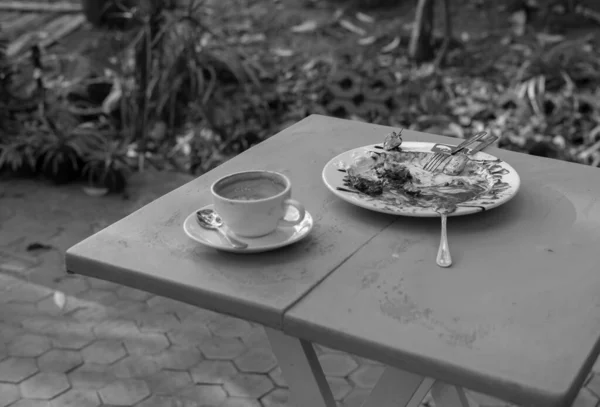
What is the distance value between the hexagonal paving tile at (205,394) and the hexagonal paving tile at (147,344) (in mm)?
241

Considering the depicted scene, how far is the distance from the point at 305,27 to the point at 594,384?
3589 millimetres

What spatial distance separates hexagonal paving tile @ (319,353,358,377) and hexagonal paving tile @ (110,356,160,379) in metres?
0.53

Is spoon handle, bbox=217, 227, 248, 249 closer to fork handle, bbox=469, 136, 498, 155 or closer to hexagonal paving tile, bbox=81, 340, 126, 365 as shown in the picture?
fork handle, bbox=469, 136, 498, 155

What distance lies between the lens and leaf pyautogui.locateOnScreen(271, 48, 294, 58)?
4996 millimetres

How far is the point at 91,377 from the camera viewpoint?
2455 millimetres

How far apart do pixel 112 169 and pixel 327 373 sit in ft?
5.72

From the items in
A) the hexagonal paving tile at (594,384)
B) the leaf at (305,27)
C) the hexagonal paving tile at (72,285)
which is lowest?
the hexagonal paving tile at (72,285)

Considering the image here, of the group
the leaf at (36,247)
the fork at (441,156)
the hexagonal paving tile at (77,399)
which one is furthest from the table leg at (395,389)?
the leaf at (36,247)

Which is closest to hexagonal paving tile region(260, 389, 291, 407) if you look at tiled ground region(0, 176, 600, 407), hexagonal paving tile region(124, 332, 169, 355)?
tiled ground region(0, 176, 600, 407)

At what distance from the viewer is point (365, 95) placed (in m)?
4.41

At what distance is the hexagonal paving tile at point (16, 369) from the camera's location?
8.01 feet

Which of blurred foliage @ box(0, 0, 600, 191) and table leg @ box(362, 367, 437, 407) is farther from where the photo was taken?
blurred foliage @ box(0, 0, 600, 191)

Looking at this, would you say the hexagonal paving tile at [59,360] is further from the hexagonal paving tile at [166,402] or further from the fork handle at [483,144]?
the fork handle at [483,144]

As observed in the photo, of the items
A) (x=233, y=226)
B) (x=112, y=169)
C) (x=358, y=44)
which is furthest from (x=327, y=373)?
(x=358, y=44)
